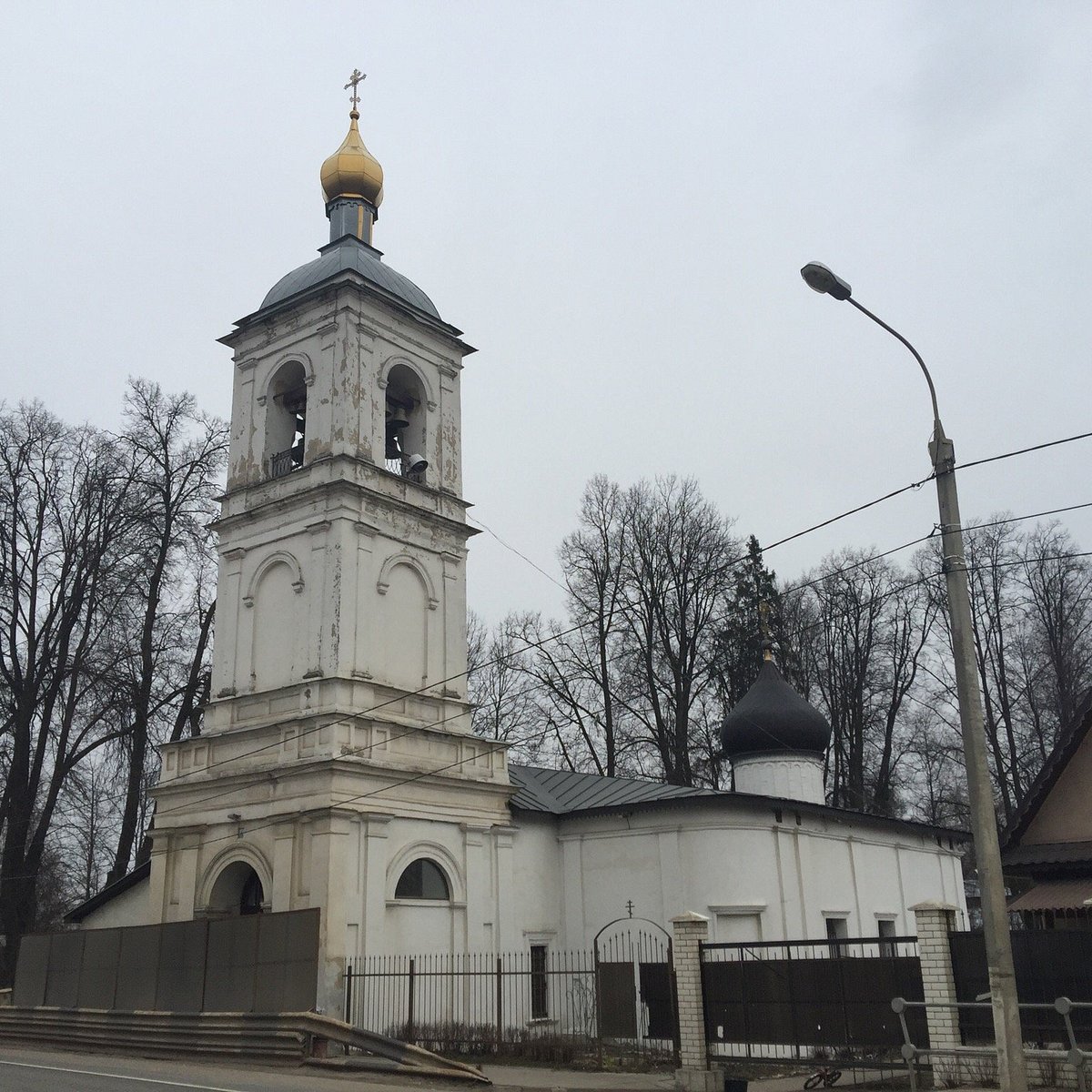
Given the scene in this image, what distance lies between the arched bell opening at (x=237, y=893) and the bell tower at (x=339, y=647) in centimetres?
4

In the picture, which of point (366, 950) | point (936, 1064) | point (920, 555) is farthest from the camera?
point (920, 555)

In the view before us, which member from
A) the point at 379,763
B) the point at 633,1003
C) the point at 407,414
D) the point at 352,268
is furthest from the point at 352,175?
the point at 633,1003

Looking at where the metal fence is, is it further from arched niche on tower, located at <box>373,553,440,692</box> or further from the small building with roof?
arched niche on tower, located at <box>373,553,440,692</box>

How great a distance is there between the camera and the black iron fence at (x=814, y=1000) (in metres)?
13.9

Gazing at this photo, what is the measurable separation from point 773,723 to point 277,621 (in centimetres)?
1308

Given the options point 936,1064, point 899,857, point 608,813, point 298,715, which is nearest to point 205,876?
point 298,715

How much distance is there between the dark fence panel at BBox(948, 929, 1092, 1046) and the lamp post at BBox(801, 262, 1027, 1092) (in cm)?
231

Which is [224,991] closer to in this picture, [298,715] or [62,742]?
[298,715]

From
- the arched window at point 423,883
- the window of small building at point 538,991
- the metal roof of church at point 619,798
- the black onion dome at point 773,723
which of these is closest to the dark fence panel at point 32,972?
the arched window at point 423,883

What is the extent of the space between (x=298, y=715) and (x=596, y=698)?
57.6 ft

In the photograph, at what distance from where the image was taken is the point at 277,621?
23.7 m

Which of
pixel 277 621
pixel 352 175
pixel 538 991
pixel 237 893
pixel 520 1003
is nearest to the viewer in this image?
pixel 520 1003

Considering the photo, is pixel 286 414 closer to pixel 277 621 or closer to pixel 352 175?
pixel 277 621

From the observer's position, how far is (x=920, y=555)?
43312 mm
